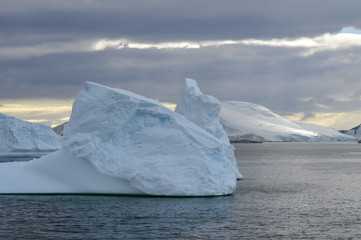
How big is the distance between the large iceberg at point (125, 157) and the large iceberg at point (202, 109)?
Result: 11074 millimetres

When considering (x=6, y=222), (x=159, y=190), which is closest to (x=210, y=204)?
(x=159, y=190)

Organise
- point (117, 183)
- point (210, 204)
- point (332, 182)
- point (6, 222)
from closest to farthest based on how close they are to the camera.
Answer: point (6, 222), point (210, 204), point (117, 183), point (332, 182)

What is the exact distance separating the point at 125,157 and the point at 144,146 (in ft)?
5.04

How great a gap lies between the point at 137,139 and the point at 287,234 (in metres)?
14.7

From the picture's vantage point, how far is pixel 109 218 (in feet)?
88.7

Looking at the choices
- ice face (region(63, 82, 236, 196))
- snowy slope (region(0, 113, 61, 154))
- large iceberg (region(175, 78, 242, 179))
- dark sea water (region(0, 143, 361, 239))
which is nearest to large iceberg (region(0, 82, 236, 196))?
ice face (region(63, 82, 236, 196))

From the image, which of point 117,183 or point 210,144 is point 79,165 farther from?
point 210,144

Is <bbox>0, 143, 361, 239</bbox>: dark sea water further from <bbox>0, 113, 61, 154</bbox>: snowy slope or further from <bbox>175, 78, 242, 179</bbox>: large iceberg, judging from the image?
<bbox>0, 113, 61, 154</bbox>: snowy slope

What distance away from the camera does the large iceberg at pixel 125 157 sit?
109ft

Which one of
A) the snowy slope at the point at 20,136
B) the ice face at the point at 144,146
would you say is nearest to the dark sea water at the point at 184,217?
the ice face at the point at 144,146

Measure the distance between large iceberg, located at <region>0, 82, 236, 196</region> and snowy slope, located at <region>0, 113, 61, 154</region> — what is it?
239ft

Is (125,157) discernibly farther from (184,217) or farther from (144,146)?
(184,217)

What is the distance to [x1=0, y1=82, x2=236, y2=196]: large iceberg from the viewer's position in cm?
3319

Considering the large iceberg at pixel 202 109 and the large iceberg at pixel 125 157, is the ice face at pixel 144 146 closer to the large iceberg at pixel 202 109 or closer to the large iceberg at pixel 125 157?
the large iceberg at pixel 125 157
